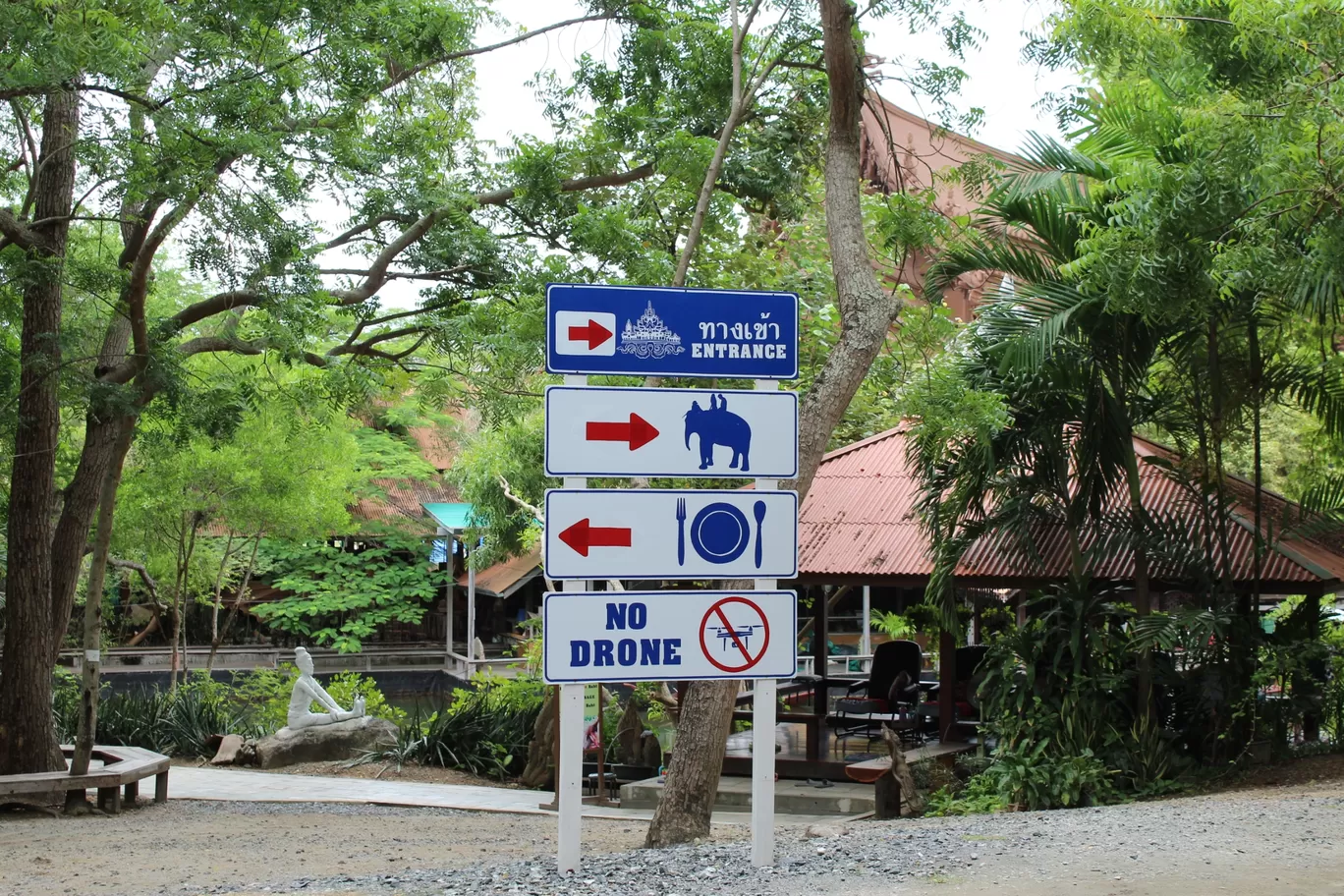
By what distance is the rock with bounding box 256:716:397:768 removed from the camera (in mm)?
17297

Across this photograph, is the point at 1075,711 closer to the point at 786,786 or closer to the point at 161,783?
the point at 786,786

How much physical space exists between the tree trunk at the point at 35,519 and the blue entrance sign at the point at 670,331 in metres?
7.66

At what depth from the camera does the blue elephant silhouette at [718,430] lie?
21.7ft

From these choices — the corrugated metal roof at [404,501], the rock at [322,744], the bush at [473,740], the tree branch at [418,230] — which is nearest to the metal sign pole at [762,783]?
Result: the tree branch at [418,230]

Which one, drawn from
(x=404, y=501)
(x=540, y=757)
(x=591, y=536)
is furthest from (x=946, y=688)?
(x=404, y=501)

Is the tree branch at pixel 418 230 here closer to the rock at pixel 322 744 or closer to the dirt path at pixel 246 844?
the dirt path at pixel 246 844

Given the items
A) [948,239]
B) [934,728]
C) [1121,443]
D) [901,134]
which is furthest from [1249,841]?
[901,134]

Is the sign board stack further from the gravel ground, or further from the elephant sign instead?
the gravel ground

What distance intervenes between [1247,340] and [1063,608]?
9.41 feet

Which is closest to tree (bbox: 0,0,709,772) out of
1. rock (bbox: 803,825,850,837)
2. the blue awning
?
rock (bbox: 803,825,850,837)

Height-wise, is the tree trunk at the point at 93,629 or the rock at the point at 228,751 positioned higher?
the tree trunk at the point at 93,629

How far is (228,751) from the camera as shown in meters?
17.6

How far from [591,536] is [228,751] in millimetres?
13048

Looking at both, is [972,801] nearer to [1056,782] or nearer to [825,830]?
[1056,782]
